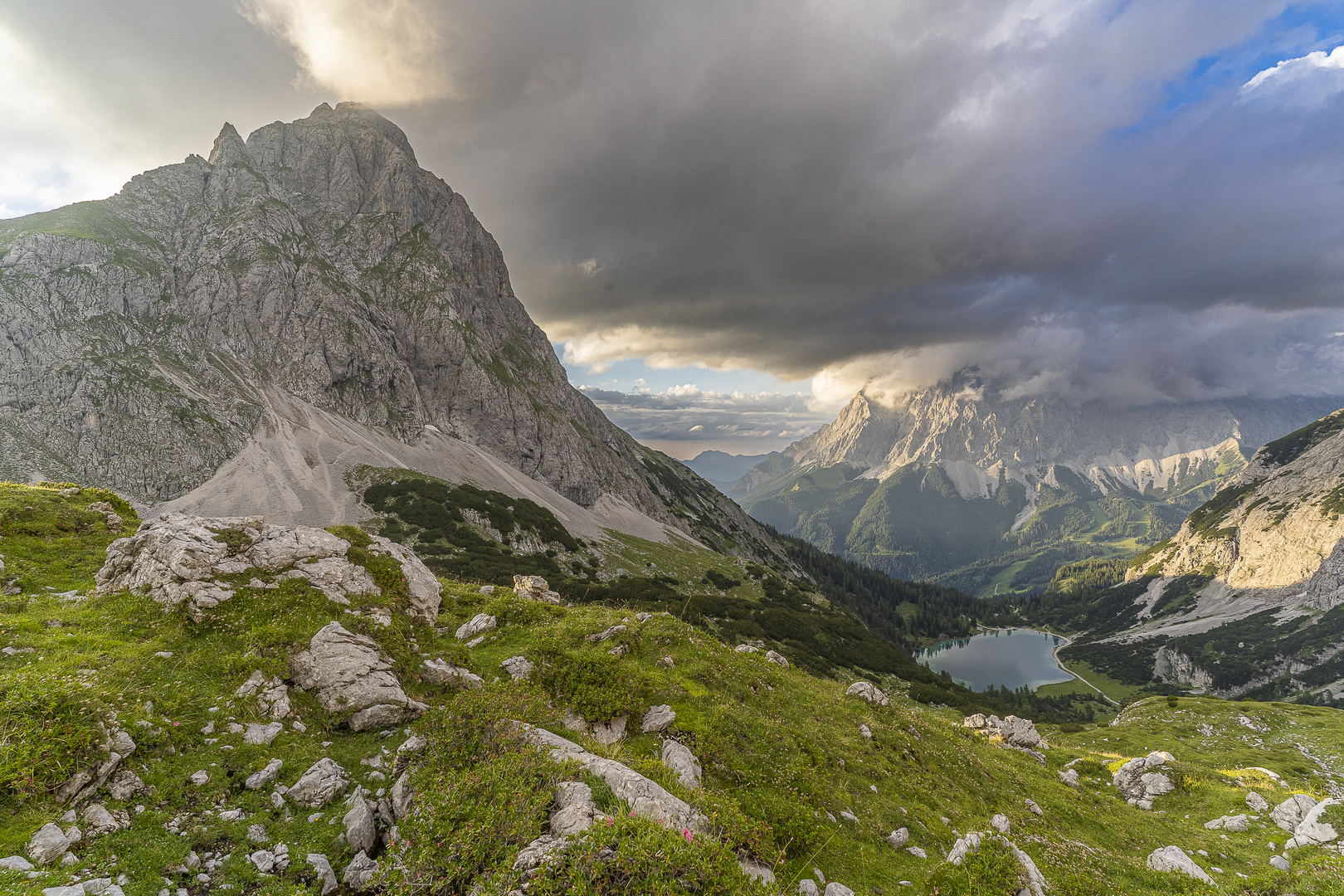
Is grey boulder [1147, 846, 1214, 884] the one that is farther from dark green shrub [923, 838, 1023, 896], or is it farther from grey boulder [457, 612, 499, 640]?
grey boulder [457, 612, 499, 640]

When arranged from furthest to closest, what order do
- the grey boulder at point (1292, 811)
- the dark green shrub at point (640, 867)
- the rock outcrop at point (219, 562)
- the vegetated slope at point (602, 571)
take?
1. the vegetated slope at point (602, 571)
2. the grey boulder at point (1292, 811)
3. the rock outcrop at point (219, 562)
4. the dark green shrub at point (640, 867)

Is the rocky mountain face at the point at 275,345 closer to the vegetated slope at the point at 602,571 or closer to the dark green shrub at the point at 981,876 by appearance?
the vegetated slope at the point at 602,571

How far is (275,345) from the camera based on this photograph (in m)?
130

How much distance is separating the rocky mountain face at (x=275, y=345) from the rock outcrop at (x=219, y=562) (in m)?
84.3

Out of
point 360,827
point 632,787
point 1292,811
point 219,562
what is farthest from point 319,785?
point 1292,811

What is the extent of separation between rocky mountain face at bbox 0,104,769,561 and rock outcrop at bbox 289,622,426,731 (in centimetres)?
9100

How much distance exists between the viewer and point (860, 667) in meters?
95.1

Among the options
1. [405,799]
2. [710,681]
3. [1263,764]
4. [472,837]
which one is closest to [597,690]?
[710,681]

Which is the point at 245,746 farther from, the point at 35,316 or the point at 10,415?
the point at 35,316

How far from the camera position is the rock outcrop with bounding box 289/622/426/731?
39.7 feet

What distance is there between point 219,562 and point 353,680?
7104 millimetres

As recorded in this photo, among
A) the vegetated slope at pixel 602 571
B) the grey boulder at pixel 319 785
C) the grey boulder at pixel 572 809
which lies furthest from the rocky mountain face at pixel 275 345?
the grey boulder at pixel 572 809

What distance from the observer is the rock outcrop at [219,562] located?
48.0ft

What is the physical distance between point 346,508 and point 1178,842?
109 m
